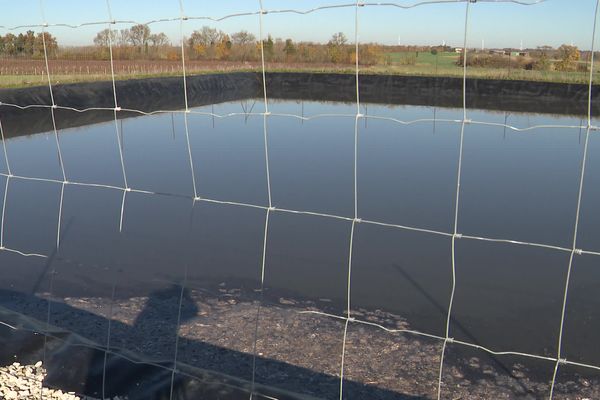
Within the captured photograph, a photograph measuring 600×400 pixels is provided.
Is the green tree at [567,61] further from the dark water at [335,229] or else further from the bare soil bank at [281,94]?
the dark water at [335,229]

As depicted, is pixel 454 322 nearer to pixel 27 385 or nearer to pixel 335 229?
pixel 335 229

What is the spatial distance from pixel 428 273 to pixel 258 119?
720cm

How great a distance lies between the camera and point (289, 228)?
4.29 meters

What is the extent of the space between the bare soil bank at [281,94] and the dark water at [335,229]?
70.8 inches

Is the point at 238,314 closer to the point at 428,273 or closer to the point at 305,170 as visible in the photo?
the point at 428,273

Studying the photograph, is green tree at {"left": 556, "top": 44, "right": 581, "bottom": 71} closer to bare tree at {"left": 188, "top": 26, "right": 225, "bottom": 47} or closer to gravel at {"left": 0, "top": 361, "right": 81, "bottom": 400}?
bare tree at {"left": 188, "top": 26, "right": 225, "bottom": 47}

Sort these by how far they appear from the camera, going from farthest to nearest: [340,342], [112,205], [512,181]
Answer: [512,181] < [112,205] < [340,342]

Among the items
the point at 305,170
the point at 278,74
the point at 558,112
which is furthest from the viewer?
the point at 278,74

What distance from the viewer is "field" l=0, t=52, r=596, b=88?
1321cm

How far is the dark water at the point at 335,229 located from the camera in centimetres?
315

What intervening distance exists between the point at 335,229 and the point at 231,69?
14557 millimetres

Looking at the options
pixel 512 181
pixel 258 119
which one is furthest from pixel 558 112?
pixel 512 181

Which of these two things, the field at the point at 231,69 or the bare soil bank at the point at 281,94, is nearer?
the bare soil bank at the point at 281,94

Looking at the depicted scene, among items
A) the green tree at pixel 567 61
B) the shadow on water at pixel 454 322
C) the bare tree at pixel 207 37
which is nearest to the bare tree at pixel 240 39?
the bare tree at pixel 207 37
